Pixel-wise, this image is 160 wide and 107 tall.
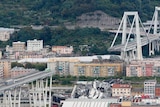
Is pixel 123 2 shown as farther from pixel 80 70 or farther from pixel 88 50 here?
pixel 80 70

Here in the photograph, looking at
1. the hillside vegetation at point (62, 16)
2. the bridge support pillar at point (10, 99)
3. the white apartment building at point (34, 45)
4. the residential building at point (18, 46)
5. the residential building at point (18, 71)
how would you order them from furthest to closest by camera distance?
the hillside vegetation at point (62, 16) < the white apartment building at point (34, 45) < the residential building at point (18, 46) < the residential building at point (18, 71) < the bridge support pillar at point (10, 99)

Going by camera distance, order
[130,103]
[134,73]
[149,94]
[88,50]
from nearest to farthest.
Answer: [130,103]
[149,94]
[134,73]
[88,50]

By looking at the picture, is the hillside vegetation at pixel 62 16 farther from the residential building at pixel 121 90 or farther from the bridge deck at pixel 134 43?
the residential building at pixel 121 90

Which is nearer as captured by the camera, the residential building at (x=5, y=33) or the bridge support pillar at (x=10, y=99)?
the bridge support pillar at (x=10, y=99)

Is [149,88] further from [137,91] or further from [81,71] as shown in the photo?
[81,71]

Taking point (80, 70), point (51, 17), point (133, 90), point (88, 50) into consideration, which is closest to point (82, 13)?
point (51, 17)

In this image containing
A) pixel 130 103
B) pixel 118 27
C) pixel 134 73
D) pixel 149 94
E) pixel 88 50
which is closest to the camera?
pixel 130 103

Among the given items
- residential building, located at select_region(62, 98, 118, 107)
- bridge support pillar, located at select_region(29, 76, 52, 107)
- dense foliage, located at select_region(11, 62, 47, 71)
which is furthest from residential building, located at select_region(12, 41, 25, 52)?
residential building, located at select_region(62, 98, 118, 107)

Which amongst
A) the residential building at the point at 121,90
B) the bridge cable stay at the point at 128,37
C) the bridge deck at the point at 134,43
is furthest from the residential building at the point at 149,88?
the bridge deck at the point at 134,43
